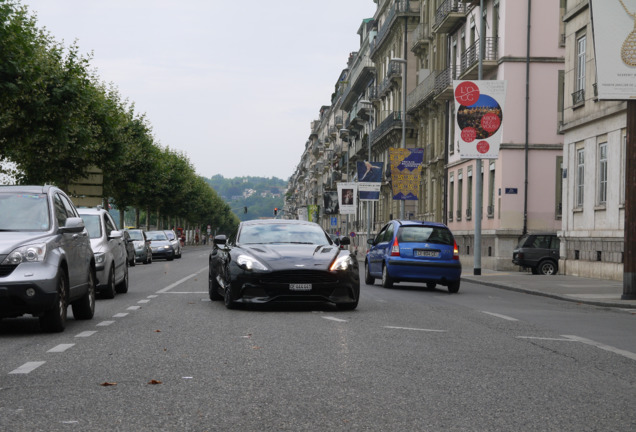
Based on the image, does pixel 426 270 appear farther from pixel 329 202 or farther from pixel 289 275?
pixel 329 202

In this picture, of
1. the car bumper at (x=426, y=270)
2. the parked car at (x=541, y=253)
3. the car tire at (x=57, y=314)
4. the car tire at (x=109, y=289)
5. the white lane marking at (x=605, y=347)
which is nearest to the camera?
the white lane marking at (x=605, y=347)

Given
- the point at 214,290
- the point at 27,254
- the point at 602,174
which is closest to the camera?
the point at 27,254

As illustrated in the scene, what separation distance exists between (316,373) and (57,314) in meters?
4.27

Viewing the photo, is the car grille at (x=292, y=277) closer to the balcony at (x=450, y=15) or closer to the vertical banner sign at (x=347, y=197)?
the balcony at (x=450, y=15)

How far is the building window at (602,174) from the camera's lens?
29.9 metres

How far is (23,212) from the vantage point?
38.4ft

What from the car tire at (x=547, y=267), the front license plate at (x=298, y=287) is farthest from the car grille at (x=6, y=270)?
the car tire at (x=547, y=267)

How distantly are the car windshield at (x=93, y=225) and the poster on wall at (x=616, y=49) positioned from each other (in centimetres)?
975

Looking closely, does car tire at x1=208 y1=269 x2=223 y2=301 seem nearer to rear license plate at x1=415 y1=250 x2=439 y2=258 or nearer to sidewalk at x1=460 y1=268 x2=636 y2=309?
rear license plate at x1=415 y1=250 x2=439 y2=258

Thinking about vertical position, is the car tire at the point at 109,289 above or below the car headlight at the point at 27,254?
below

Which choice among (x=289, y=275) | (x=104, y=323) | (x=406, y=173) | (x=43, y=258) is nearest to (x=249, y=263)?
(x=289, y=275)

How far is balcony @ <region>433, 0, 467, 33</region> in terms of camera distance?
46438 mm

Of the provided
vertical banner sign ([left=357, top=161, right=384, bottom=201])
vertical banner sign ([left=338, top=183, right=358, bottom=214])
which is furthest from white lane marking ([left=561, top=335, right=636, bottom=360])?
vertical banner sign ([left=338, top=183, right=358, bottom=214])

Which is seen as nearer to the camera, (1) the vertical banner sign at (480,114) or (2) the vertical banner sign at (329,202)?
(1) the vertical banner sign at (480,114)
